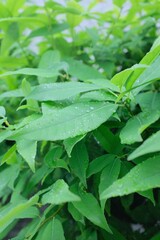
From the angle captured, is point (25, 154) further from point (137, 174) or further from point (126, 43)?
point (126, 43)

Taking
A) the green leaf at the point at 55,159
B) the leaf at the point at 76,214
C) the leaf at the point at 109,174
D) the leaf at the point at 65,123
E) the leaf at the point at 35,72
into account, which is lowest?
the leaf at the point at 76,214

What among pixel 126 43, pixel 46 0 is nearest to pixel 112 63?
pixel 126 43

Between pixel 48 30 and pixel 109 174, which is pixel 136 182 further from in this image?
pixel 48 30

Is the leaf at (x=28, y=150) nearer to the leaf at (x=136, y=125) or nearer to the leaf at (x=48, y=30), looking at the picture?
the leaf at (x=136, y=125)

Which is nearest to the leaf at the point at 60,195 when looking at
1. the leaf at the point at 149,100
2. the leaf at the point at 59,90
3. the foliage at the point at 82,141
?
the foliage at the point at 82,141

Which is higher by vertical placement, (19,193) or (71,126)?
(71,126)

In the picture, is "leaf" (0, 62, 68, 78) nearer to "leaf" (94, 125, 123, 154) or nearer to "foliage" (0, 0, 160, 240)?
"foliage" (0, 0, 160, 240)
